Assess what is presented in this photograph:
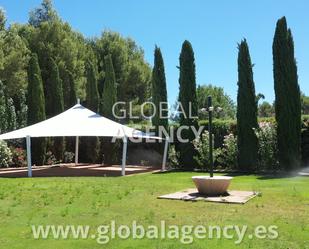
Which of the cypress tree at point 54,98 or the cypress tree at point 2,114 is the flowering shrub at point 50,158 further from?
the cypress tree at point 2,114

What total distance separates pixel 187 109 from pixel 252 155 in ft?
13.7

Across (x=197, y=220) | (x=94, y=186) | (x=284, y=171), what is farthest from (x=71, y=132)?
(x=197, y=220)

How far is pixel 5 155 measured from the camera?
22.8 metres

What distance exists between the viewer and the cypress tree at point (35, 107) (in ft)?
81.1

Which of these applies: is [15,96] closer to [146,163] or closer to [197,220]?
[146,163]

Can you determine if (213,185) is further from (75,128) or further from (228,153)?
(75,128)

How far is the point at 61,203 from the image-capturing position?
10828 millimetres

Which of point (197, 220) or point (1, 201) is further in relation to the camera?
point (1, 201)

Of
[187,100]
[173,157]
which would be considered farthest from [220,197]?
[173,157]

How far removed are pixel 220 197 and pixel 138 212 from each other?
2810 mm

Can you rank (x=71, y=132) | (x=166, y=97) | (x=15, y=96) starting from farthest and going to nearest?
(x=15, y=96)
(x=166, y=97)
(x=71, y=132)

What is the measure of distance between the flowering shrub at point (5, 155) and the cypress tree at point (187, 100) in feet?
29.3

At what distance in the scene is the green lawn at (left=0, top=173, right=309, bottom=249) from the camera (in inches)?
277

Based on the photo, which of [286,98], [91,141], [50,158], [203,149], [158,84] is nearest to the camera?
[286,98]
